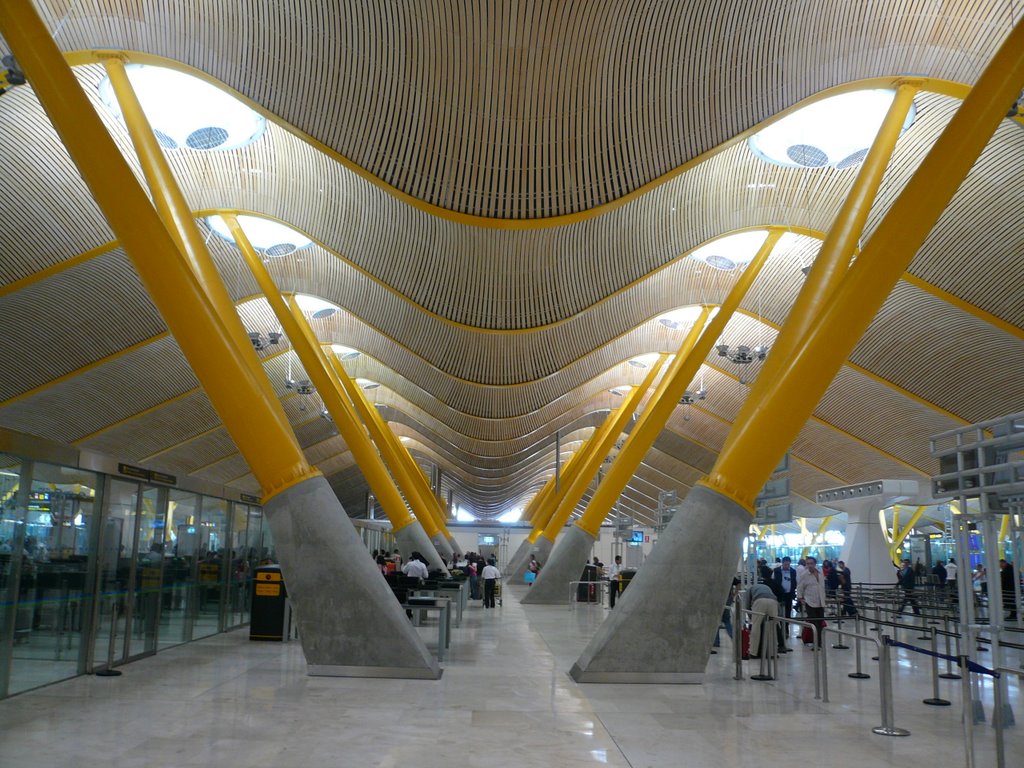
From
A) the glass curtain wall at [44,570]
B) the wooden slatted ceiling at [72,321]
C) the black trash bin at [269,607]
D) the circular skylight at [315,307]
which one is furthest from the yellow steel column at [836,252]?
the circular skylight at [315,307]

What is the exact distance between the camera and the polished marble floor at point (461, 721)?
691 centimetres

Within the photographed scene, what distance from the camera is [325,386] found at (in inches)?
1016

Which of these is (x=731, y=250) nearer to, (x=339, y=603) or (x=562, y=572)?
(x=562, y=572)

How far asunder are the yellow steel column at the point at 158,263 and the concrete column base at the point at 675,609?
4146mm

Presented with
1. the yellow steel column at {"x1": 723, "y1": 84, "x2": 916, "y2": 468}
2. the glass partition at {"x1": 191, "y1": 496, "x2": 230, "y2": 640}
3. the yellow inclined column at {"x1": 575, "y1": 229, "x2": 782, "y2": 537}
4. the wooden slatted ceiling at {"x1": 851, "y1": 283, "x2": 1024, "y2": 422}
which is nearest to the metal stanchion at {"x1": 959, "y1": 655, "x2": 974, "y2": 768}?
the yellow steel column at {"x1": 723, "y1": 84, "x2": 916, "y2": 468}

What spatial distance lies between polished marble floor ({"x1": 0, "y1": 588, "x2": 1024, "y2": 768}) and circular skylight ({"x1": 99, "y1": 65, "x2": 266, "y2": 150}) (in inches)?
437

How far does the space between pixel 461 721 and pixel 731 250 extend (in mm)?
19608

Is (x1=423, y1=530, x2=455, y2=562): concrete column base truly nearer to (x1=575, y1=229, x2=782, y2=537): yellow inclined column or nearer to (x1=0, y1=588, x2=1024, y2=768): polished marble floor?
(x1=575, y1=229, x2=782, y2=537): yellow inclined column

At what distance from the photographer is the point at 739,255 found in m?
25.8

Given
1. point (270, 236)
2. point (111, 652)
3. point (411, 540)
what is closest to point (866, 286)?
point (111, 652)

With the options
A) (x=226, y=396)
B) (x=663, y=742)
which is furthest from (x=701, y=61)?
(x=663, y=742)

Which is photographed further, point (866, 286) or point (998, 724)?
point (866, 286)

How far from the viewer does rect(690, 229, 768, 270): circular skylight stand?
25.0 metres

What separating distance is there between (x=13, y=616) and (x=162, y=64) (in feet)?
29.8
